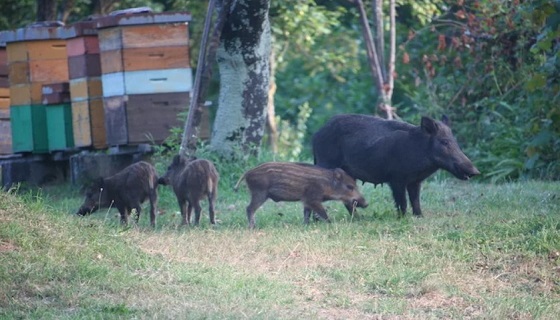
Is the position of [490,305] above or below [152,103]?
below

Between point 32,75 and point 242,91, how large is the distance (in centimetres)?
383

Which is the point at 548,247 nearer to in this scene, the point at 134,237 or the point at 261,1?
the point at 134,237

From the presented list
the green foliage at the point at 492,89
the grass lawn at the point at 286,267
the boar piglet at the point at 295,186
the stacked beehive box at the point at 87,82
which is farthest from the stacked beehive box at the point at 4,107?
the green foliage at the point at 492,89

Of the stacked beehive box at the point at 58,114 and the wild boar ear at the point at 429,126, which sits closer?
the wild boar ear at the point at 429,126

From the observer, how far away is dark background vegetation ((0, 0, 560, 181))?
43.6 feet

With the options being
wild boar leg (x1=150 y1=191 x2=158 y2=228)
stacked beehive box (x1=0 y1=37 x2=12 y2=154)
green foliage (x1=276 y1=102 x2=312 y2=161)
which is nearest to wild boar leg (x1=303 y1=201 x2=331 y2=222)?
wild boar leg (x1=150 y1=191 x2=158 y2=228)

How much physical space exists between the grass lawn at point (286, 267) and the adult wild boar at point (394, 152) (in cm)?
47

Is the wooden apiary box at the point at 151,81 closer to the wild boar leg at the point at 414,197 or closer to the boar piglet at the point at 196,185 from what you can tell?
the boar piglet at the point at 196,185

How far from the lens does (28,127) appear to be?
1766cm

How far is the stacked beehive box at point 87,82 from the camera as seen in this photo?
54.8 ft

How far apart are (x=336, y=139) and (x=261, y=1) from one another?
302cm

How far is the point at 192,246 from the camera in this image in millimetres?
10539

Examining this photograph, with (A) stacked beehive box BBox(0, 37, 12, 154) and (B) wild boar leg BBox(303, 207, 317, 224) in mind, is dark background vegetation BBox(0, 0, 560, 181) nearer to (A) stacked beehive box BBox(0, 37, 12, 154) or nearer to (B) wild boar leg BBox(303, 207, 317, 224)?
(B) wild boar leg BBox(303, 207, 317, 224)

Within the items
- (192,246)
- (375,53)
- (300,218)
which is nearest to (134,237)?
(192,246)
